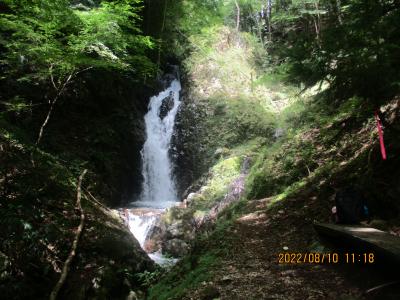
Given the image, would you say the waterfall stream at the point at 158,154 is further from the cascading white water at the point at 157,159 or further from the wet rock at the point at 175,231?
the wet rock at the point at 175,231

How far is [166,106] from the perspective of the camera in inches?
852

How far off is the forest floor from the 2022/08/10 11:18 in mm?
47

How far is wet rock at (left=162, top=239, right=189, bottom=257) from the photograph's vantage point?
1077cm

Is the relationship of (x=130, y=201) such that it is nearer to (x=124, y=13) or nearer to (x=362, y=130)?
(x=124, y=13)

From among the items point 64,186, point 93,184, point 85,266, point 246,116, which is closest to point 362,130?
point 85,266

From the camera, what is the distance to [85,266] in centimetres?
602

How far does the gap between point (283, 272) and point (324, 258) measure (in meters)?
0.56

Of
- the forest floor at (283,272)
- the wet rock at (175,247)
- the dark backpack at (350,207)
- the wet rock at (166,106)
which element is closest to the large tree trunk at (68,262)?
the forest floor at (283,272)

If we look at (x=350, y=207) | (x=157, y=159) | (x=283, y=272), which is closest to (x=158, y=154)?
(x=157, y=159)

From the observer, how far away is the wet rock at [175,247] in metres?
10.8

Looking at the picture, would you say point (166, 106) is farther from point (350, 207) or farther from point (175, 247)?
point (350, 207)

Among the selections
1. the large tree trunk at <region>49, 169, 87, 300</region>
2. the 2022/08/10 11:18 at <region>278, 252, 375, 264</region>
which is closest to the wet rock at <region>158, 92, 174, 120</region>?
the large tree trunk at <region>49, 169, 87, 300</region>

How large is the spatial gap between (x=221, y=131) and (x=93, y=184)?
8581 mm

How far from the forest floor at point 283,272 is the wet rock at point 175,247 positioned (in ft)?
15.1
